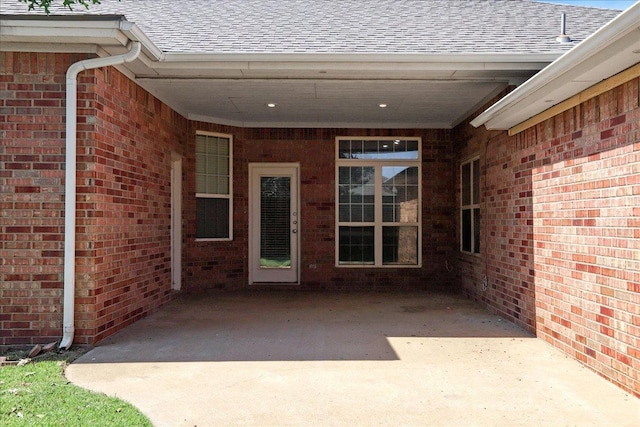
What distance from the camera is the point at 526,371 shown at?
442 cm

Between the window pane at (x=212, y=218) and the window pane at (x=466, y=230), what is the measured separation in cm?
420

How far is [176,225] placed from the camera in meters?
8.46

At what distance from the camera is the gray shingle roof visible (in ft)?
20.6

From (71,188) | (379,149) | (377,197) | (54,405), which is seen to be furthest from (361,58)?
(54,405)

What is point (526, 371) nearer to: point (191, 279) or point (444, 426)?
point (444, 426)

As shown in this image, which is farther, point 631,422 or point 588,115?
point 588,115

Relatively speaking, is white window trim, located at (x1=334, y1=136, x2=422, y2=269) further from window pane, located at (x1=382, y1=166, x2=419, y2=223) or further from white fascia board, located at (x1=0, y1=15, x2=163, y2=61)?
white fascia board, located at (x1=0, y1=15, x2=163, y2=61)

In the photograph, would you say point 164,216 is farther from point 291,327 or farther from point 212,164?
point 291,327

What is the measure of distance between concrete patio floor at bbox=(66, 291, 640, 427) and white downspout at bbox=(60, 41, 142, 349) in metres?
0.56

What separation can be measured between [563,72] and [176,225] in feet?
→ 20.7

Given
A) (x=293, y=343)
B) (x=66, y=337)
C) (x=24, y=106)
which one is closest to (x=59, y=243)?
(x=66, y=337)

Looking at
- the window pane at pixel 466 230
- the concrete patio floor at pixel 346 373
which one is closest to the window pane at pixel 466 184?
the window pane at pixel 466 230

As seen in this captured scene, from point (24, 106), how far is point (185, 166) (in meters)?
3.52

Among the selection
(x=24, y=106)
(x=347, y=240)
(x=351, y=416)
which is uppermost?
(x=24, y=106)
